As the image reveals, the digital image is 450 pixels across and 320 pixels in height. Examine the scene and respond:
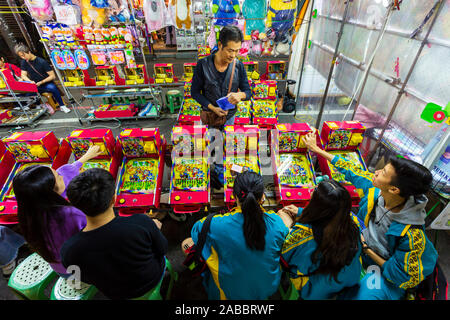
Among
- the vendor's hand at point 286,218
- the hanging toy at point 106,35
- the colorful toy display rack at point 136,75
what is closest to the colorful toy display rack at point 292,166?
the vendor's hand at point 286,218

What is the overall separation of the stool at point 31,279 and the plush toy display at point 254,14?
536 cm

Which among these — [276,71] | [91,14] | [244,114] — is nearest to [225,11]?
[276,71]

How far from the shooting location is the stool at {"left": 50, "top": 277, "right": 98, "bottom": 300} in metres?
1.91

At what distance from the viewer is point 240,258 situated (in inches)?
55.9

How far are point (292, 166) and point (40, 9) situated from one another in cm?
541

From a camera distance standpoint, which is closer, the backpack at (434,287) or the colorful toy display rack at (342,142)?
the backpack at (434,287)

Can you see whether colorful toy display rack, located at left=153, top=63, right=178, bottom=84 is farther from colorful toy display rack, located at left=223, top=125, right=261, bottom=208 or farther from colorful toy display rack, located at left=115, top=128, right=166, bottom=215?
colorful toy display rack, located at left=223, top=125, right=261, bottom=208

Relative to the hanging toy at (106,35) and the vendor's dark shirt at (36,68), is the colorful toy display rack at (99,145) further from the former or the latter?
the vendor's dark shirt at (36,68)

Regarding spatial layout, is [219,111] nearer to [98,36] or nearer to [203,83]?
[203,83]

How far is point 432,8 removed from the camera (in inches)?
94.9

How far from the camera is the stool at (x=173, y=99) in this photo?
564cm

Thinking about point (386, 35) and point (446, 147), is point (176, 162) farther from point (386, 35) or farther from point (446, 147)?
point (386, 35)
